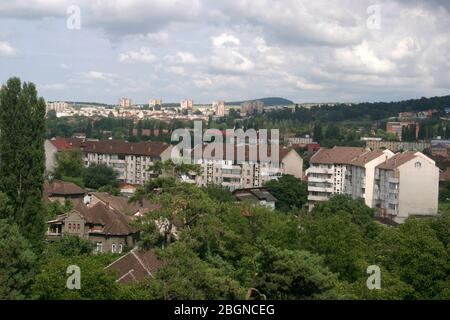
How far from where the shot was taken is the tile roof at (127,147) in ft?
217

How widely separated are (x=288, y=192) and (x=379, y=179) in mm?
6852

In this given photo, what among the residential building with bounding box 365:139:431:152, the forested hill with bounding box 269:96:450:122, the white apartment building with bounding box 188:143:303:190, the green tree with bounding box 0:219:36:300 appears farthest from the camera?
the forested hill with bounding box 269:96:450:122

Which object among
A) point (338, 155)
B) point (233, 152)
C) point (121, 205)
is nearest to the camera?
point (121, 205)

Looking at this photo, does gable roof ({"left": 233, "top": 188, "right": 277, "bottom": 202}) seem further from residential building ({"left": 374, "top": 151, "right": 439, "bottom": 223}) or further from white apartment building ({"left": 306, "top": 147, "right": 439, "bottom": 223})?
residential building ({"left": 374, "top": 151, "right": 439, "bottom": 223})

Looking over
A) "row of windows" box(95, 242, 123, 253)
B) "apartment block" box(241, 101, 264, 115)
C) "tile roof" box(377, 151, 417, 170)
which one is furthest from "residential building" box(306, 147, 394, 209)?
"apartment block" box(241, 101, 264, 115)

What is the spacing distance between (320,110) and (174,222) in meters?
131

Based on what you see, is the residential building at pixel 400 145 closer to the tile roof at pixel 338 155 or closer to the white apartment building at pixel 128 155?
the white apartment building at pixel 128 155

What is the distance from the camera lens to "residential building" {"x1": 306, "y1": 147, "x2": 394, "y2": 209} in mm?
51938

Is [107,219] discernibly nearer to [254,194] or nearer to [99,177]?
[254,194]

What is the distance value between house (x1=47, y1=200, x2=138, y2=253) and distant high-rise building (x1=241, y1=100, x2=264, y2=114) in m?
→ 136

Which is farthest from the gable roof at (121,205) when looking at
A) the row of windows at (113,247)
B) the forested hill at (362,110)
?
the forested hill at (362,110)

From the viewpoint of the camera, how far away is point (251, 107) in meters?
172

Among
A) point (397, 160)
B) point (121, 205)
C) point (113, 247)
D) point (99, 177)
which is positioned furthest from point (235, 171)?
point (113, 247)

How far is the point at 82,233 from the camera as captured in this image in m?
33.0
